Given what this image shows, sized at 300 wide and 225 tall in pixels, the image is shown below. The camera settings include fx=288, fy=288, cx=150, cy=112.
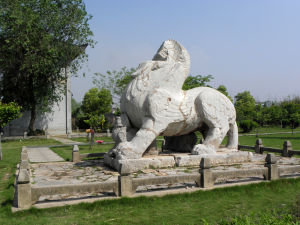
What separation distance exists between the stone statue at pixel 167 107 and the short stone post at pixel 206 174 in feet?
7.31

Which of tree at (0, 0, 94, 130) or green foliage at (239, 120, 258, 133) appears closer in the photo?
tree at (0, 0, 94, 130)

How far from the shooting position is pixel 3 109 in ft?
37.8

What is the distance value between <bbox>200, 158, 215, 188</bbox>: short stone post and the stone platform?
1.33 meters

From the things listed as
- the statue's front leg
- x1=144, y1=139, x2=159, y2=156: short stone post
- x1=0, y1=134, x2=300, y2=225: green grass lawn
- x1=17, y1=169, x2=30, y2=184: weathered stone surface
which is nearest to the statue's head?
the statue's front leg

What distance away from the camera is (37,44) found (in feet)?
74.1

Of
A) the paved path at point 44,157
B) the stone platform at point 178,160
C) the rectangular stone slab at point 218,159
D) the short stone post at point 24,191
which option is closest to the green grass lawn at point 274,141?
the rectangular stone slab at point 218,159

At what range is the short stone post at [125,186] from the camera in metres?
5.18

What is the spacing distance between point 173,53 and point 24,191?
5834 millimetres

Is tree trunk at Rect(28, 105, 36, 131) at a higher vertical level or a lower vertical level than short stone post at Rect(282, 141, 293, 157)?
higher

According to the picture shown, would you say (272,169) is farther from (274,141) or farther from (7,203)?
(274,141)

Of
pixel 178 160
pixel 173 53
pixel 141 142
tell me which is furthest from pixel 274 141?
pixel 141 142

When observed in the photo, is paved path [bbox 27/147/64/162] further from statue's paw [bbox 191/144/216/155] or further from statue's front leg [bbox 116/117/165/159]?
statue's paw [bbox 191/144/216/155]

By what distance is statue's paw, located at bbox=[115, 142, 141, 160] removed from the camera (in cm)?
735

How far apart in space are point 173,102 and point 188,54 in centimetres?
176
